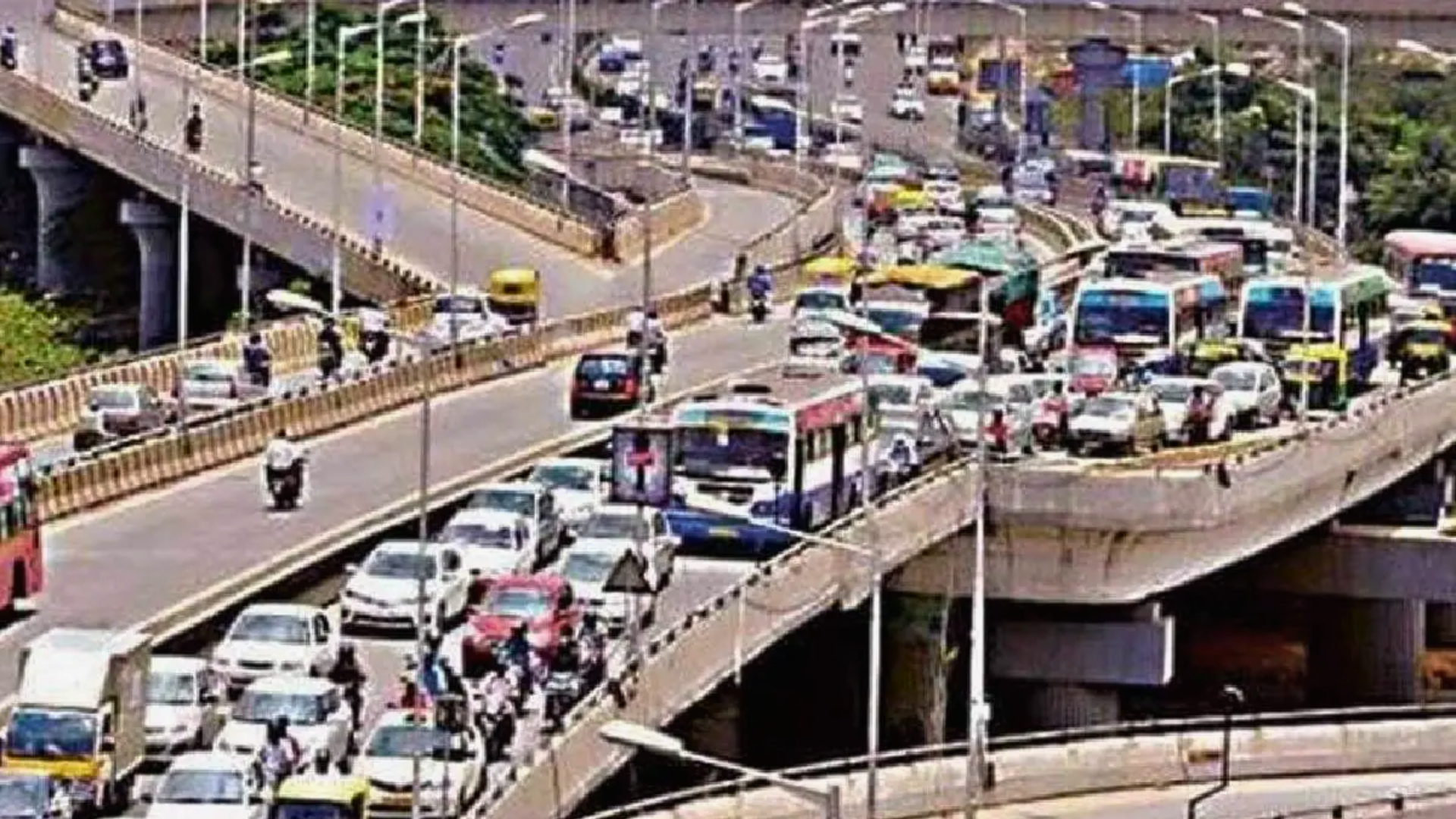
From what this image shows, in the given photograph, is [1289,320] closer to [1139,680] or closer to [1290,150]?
[1139,680]

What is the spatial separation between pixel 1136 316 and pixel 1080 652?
1718cm

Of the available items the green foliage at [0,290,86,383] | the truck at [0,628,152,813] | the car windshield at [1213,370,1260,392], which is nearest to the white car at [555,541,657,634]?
the truck at [0,628,152,813]

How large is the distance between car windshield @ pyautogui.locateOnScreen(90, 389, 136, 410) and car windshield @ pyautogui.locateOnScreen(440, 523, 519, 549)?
46.2 ft

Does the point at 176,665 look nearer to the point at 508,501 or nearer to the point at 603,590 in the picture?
the point at 603,590

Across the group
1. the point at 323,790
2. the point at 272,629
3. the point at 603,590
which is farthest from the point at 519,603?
the point at 323,790

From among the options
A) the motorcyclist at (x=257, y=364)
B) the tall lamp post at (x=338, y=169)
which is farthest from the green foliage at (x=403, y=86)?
the motorcyclist at (x=257, y=364)

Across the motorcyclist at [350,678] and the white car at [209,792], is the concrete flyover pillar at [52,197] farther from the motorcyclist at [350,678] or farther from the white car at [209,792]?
the white car at [209,792]

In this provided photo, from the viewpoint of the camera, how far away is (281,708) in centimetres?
5050

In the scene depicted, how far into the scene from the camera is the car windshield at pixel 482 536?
6175 centimetres

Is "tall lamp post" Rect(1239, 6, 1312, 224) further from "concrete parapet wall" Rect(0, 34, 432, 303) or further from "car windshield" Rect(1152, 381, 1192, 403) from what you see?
"car windshield" Rect(1152, 381, 1192, 403)

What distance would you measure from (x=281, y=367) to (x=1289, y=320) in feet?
69.1

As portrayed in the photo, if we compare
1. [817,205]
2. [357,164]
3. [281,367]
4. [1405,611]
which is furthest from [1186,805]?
[817,205]

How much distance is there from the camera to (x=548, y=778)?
163 feet

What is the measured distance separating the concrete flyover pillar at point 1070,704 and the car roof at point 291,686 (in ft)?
81.0
